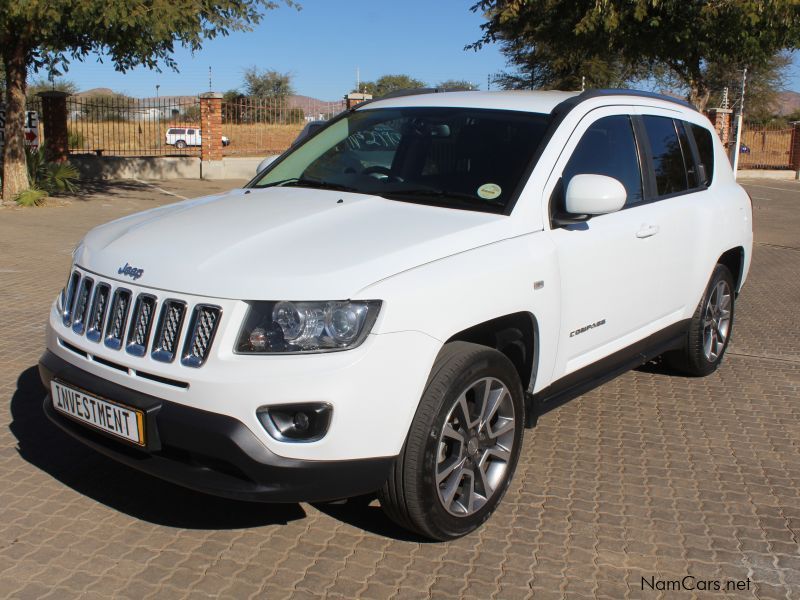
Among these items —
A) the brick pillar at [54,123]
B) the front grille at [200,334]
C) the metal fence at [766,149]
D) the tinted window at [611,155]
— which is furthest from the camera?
the metal fence at [766,149]

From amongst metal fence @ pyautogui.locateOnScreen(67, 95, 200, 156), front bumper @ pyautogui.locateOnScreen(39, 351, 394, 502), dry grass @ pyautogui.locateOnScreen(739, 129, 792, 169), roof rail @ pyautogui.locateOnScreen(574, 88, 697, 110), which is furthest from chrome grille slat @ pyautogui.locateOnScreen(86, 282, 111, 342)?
dry grass @ pyautogui.locateOnScreen(739, 129, 792, 169)

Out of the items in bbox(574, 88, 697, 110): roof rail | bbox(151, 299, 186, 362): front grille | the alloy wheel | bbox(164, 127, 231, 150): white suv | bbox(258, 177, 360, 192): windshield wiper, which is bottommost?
the alloy wheel

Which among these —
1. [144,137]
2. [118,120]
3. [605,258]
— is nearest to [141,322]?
[605,258]

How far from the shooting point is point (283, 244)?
11.1ft

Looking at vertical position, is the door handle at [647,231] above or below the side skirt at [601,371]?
above

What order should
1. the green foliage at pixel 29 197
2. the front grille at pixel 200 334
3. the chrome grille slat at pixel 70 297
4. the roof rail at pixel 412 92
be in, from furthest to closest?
the green foliage at pixel 29 197
the roof rail at pixel 412 92
the chrome grille slat at pixel 70 297
the front grille at pixel 200 334

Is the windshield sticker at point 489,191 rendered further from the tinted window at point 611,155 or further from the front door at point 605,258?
the tinted window at point 611,155

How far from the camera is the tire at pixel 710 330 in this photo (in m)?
5.64

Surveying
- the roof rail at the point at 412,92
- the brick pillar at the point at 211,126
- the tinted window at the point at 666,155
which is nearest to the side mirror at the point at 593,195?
the tinted window at the point at 666,155

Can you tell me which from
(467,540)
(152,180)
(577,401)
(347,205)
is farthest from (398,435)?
(152,180)

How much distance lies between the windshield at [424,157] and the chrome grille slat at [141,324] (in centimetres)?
133

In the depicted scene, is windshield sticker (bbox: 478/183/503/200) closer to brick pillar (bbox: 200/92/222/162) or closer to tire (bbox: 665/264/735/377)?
tire (bbox: 665/264/735/377)

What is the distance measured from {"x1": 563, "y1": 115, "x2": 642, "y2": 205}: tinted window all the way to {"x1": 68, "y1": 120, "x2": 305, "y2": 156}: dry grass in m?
22.7

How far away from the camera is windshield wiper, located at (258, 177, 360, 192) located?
4352mm
